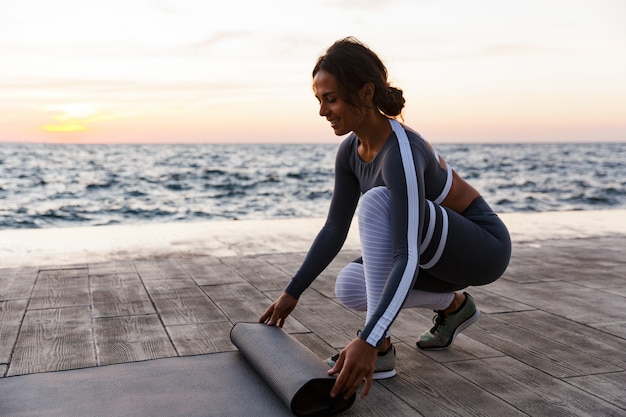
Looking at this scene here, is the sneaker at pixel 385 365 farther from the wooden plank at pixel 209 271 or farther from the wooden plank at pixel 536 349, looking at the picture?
the wooden plank at pixel 209 271

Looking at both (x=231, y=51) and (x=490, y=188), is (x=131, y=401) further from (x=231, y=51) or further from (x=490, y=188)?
(x=490, y=188)

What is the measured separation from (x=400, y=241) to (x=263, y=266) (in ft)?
6.32

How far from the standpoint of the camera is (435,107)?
1620 cm

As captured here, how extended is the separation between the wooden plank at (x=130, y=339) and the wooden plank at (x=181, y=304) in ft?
0.25

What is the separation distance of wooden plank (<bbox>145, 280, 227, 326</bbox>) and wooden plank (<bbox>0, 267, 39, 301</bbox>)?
1.68 feet

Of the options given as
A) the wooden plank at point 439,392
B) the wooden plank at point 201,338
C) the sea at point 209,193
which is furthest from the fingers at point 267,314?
the sea at point 209,193

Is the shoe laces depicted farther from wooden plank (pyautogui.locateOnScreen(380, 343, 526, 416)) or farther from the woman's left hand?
the woman's left hand

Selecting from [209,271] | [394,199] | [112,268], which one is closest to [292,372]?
[394,199]

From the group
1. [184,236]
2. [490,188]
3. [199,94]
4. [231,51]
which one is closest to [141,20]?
[231,51]

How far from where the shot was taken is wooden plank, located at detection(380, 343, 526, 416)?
1.63 meters

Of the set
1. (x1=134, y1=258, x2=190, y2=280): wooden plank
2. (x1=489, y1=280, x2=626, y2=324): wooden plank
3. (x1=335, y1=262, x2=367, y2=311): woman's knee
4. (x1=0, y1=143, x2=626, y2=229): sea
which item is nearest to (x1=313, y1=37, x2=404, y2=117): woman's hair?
(x1=335, y1=262, x2=367, y2=311): woman's knee

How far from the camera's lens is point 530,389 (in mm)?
1778

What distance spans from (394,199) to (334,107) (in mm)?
298

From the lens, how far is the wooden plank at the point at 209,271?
3.12m
